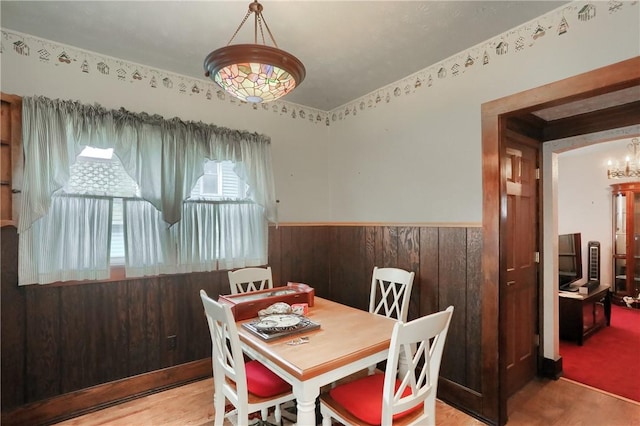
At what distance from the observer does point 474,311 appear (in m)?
2.25

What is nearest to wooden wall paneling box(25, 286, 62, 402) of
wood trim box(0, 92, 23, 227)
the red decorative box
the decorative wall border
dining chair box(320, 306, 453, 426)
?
wood trim box(0, 92, 23, 227)

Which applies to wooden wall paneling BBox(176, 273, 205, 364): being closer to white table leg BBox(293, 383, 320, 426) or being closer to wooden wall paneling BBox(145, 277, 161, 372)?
wooden wall paneling BBox(145, 277, 161, 372)

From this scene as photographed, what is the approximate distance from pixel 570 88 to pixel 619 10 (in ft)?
1.32

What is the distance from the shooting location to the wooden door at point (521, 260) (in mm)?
2459

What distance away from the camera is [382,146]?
3006 mm

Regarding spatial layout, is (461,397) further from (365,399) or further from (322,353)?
(322,353)

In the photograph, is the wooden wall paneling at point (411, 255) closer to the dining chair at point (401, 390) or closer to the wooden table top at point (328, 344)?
the wooden table top at point (328, 344)

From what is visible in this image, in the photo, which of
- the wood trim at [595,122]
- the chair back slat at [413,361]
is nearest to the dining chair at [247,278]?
the chair back slat at [413,361]

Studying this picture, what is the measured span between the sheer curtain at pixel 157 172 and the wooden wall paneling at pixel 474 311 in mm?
1736

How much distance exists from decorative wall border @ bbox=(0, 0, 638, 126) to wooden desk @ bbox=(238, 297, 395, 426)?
1.93m

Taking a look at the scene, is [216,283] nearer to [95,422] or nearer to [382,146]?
[95,422]

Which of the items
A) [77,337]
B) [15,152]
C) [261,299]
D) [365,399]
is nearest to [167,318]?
[77,337]

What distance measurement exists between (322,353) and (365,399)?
332 mm

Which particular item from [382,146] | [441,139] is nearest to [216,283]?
[382,146]
